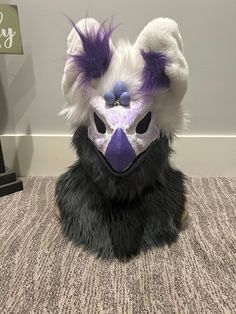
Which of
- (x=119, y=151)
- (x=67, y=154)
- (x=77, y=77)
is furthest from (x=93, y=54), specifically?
(x=67, y=154)

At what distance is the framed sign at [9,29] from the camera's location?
743mm

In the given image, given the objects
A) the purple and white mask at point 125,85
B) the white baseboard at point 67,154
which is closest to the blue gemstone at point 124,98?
the purple and white mask at point 125,85

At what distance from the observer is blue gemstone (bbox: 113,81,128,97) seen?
535 mm

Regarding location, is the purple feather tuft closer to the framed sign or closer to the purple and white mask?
the purple and white mask

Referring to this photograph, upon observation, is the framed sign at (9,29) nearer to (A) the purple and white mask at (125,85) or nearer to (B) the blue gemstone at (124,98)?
(A) the purple and white mask at (125,85)

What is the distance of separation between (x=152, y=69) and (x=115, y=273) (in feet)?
1.11

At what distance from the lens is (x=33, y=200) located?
0.81 meters

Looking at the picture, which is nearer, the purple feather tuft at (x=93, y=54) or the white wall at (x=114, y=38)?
the purple feather tuft at (x=93, y=54)

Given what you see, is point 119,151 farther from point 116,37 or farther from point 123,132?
point 116,37

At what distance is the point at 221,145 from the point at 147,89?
431 millimetres

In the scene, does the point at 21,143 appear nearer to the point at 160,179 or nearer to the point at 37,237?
the point at 37,237

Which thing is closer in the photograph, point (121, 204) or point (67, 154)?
point (121, 204)

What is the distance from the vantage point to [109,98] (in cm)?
54

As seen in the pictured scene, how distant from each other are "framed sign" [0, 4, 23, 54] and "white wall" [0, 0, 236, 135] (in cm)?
10
